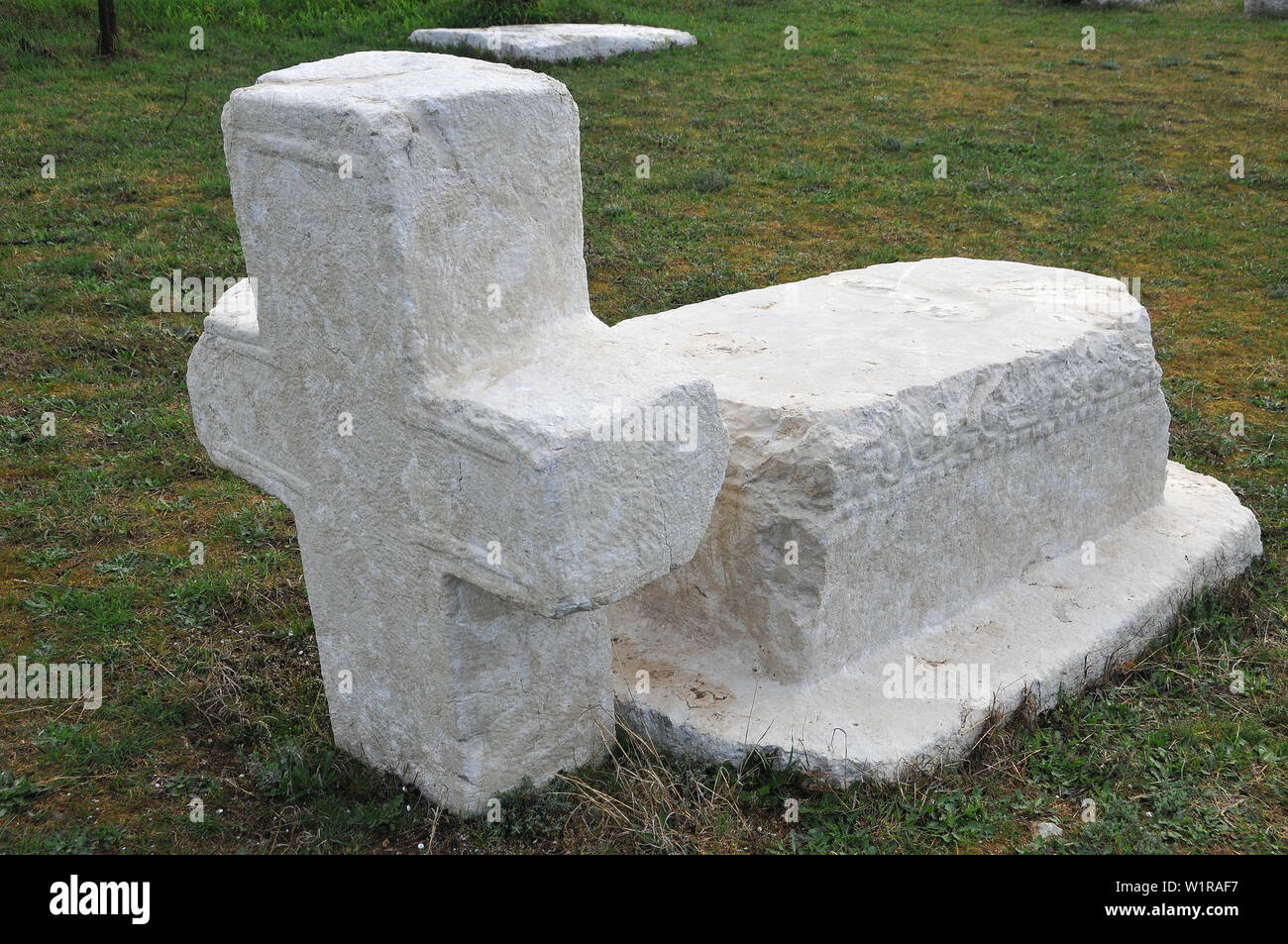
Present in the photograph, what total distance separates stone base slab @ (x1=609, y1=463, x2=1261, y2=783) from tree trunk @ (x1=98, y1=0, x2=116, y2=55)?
967 centimetres

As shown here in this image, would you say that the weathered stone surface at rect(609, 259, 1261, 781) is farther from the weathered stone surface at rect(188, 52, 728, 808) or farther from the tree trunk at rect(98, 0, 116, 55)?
the tree trunk at rect(98, 0, 116, 55)

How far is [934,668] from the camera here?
12.0 feet

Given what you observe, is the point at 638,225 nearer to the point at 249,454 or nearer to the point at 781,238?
the point at 781,238

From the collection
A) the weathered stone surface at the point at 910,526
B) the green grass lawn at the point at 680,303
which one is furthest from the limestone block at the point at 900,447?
the green grass lawn at the point at 680,303

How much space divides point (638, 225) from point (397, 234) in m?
6.05

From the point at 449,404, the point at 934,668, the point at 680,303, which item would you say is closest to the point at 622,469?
the point at 449,404

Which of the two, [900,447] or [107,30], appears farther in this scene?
[107,30]

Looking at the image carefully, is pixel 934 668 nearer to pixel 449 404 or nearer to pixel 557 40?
pixel 449 404

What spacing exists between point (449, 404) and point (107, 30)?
1028 cm

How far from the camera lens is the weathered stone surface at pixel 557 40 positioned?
11.5 m

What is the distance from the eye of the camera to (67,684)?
388 cm

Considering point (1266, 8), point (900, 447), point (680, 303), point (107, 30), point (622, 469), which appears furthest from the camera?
point (1266, 8)

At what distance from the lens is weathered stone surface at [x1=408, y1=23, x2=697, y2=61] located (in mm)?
11503

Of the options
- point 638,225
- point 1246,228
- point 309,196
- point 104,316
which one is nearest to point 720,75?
point 638,225
